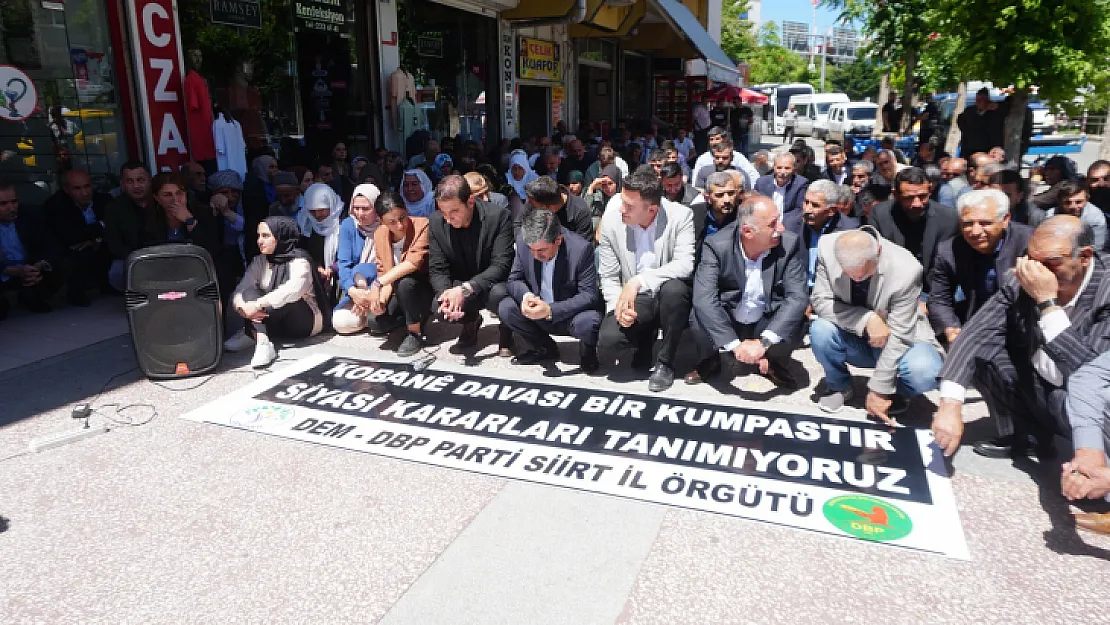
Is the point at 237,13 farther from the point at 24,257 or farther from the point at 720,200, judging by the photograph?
the point at 720,200

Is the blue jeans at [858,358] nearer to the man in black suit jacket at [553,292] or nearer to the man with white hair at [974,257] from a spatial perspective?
the man with white hair at [974,257]

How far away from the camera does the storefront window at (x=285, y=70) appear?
8.31 metres

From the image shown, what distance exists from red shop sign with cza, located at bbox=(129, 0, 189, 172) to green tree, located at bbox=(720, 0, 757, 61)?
41569 mm

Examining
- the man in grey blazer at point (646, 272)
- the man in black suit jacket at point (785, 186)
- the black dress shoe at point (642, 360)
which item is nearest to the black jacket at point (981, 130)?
the man in black suit jacket at point (785, 186)

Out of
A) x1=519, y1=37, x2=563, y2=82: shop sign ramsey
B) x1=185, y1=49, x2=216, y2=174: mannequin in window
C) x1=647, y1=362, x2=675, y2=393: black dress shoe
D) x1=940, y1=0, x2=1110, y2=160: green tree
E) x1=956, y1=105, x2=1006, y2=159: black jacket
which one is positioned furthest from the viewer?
x1=519, y1=37, x2=563, y2=82: shop sign ramsey

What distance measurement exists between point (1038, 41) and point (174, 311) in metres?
7.42

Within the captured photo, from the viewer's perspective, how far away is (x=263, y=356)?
5.03m

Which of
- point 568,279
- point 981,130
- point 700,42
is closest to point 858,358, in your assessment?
point 568,279

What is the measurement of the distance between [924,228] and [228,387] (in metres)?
4.77

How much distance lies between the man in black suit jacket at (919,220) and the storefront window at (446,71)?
715cm

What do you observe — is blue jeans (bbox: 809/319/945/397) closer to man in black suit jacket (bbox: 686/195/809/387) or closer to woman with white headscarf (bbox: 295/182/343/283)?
man in black suit jacket (bbox: 686/195/809/387)

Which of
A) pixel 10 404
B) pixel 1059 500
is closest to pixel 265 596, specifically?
pixel 10 404

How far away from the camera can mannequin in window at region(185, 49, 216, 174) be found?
7.76 m

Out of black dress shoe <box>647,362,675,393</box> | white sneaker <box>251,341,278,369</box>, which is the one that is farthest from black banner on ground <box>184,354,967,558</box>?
white sneaker <box>251,341,278,369</box>
